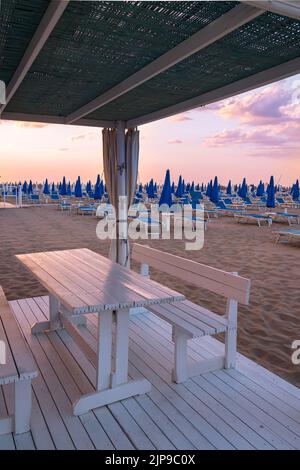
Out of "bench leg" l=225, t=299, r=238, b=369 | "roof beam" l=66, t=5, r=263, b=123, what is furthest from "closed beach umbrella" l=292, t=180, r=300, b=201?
"bench leg" l=225, t=299, r=238, b=369

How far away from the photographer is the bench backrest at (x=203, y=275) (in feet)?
8.32

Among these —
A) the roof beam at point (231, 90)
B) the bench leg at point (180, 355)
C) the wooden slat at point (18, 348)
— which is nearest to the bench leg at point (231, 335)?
the bench leg at point (180, 355)

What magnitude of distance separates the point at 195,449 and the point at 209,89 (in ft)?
10.0

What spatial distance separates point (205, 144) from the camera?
17500 mm

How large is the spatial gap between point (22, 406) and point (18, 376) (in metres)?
0.30

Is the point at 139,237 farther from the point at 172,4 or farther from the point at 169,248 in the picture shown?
the point at 172,4

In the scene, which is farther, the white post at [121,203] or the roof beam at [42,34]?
the white post at [121,203]

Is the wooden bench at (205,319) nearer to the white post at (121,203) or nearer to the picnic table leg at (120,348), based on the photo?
the picnic table leg at (120,348)

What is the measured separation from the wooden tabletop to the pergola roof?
1.57 meters

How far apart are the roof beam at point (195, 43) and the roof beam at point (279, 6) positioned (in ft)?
0.67

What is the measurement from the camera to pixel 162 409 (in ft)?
7.32
